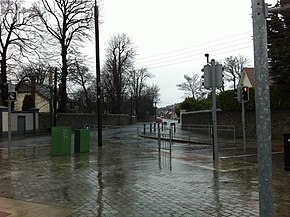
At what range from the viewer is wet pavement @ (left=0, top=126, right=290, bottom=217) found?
6.40 meters

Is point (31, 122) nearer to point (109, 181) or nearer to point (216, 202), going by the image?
point (109, 181)

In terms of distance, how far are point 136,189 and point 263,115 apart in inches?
205

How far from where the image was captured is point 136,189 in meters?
8.14

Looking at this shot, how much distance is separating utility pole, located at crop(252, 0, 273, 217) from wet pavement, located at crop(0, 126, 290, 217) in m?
2.71

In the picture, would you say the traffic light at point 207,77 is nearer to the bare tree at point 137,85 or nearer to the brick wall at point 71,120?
the brick wall at point 71,120

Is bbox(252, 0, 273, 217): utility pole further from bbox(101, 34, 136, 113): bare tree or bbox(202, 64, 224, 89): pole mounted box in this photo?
bbox(101, 34, 136, 113): bare tree

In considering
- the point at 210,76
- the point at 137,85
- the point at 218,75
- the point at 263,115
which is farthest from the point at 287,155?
the point at 137,85

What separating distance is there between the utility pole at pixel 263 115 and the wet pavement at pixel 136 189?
8.89 feet

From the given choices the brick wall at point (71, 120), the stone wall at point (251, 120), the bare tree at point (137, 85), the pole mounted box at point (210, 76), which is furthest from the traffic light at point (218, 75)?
the bare tree at point (137, 85)

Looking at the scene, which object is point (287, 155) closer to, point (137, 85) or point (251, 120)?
point (251, 120)

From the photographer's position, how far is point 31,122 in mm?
40062

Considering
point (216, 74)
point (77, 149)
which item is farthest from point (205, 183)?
point (77, 149)

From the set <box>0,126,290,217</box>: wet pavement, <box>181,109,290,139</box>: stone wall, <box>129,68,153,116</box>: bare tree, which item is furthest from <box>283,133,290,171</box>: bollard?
<box>129,68,153,116</box>: bare tree

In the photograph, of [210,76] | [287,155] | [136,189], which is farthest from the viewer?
[210,76]
